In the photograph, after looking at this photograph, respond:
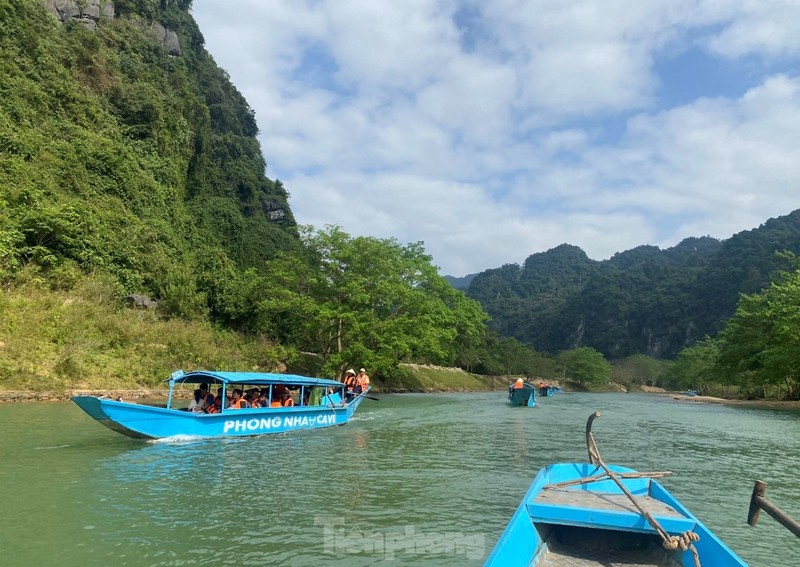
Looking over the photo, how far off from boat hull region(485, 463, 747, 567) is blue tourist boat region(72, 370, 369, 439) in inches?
414

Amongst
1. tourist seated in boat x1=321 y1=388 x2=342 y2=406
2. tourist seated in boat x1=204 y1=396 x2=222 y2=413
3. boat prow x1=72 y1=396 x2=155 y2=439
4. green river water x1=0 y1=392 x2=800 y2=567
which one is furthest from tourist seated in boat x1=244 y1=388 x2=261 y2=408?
boat prow x1=72 y1=396 x2=155 y2=439

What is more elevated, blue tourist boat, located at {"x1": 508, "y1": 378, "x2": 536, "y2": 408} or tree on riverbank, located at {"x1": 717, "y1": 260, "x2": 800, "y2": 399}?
tree on riverbank, located at {"x1": 717, "y1": 260, "x2": 800, "y2": 399}

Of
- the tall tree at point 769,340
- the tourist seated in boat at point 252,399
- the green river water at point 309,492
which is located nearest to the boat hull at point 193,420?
the green river water at point 309,492

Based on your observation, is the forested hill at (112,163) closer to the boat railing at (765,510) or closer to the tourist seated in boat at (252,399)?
the tourist seated in boat at (252,399)

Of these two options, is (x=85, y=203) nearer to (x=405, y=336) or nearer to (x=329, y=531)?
(x=405, y=336)

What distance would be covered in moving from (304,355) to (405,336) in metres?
10.2

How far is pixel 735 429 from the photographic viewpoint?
2292 cm

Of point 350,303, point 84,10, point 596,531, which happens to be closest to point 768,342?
point 350,303

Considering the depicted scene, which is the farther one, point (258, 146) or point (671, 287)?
point (671, 287)

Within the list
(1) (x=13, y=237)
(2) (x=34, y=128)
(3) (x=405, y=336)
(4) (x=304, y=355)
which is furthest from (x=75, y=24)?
(3) (x=405, y=336)

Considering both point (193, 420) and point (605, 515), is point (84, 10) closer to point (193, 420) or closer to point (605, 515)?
point (193, 420)

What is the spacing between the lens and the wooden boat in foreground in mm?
5145

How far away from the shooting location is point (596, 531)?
653cm

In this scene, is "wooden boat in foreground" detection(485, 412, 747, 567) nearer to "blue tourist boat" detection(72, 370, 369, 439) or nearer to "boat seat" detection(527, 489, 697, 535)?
"boat seat" detection(527, 489, 697, 535)
